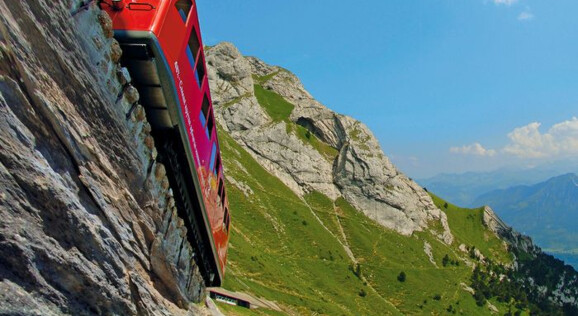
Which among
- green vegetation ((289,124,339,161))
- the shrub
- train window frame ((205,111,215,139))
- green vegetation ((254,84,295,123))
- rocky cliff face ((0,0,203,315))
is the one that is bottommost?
rocky cliff face ((0,0,203,315))

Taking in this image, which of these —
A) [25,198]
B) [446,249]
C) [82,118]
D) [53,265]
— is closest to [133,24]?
[82,118]

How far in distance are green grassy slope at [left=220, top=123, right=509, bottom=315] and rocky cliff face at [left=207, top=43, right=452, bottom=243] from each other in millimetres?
5867

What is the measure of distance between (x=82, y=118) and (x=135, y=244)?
4111 millimetres

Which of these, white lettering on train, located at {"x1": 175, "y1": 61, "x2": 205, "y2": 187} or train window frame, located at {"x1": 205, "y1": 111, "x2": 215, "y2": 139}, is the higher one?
train window frame, located at {"x1": 205, "y1": 111, "x2": 215, "y2": 139}

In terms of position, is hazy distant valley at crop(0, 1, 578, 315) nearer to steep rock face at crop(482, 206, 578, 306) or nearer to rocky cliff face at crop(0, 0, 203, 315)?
rocky cliff face at crop(0, 0, 203, 315)

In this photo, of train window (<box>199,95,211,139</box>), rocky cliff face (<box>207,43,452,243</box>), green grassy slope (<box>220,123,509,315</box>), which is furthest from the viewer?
rocky cliff face (<box>207,43,452,243</box>)

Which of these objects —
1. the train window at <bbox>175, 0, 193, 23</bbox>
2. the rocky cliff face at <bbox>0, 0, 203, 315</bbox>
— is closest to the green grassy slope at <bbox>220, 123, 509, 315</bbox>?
the rocky cliff face at <bbox>0, 0, 203, 315</bbox>

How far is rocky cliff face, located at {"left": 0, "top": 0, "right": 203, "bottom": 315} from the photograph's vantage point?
271 inches

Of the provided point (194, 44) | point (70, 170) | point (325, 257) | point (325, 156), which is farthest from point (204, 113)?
point (325, 156)

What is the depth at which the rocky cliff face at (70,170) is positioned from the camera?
6.88 metres

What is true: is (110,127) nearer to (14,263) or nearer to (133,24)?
(133,24)

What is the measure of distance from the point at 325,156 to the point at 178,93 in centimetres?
13409

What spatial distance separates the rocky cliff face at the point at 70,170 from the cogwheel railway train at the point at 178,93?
70 cm

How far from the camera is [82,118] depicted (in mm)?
9391
